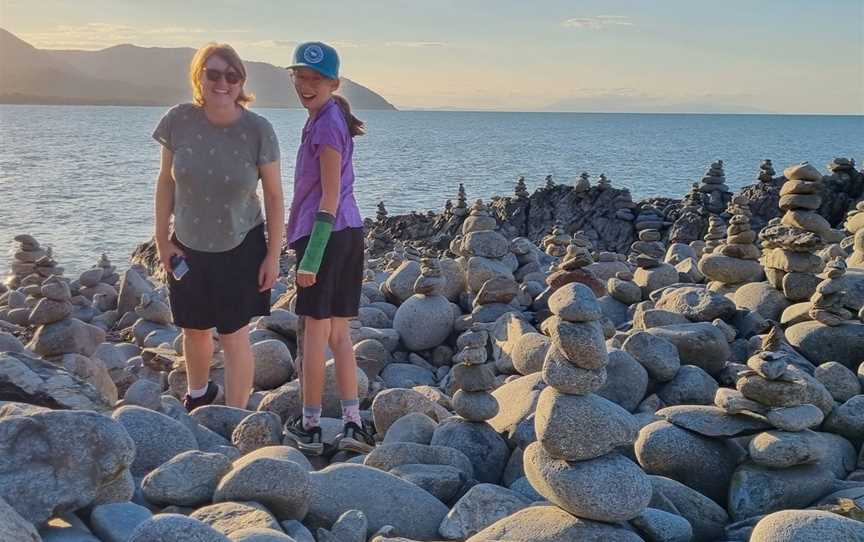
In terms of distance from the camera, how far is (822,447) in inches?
166

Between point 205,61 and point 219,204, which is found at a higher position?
point 205,61

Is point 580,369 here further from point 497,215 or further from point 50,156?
point 50,156

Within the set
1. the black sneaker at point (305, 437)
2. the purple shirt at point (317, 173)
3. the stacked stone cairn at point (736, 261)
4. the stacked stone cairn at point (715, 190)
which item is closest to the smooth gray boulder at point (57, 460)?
the black sneaker at point (305, 437)

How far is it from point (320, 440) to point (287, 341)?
2.71 meters

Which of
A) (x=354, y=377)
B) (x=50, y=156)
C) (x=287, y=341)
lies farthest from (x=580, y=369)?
(x=50, y=156)

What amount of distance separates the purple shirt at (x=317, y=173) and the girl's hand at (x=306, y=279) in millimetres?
253

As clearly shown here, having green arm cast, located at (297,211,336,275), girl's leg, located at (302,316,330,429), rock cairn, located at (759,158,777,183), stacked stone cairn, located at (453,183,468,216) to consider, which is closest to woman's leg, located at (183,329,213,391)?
girl's leg, located at (302,316,330,429)

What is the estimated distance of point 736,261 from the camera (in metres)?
8.10

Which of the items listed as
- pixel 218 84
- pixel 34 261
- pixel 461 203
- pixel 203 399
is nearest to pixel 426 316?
pixel 203 399

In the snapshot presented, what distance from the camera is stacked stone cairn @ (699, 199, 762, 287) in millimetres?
8039

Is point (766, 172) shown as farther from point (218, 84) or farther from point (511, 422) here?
point (218, 84)

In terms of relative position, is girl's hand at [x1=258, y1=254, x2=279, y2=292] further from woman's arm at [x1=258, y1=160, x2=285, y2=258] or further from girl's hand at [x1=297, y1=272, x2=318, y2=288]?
girl's hand at [x1=297, y1=272, x2=318, y2=288]

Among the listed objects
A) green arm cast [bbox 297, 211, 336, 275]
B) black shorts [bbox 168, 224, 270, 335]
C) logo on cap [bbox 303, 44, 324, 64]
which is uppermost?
logo on cap [bbox 303, 44, 324, 64]

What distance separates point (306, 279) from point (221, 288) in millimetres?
704
